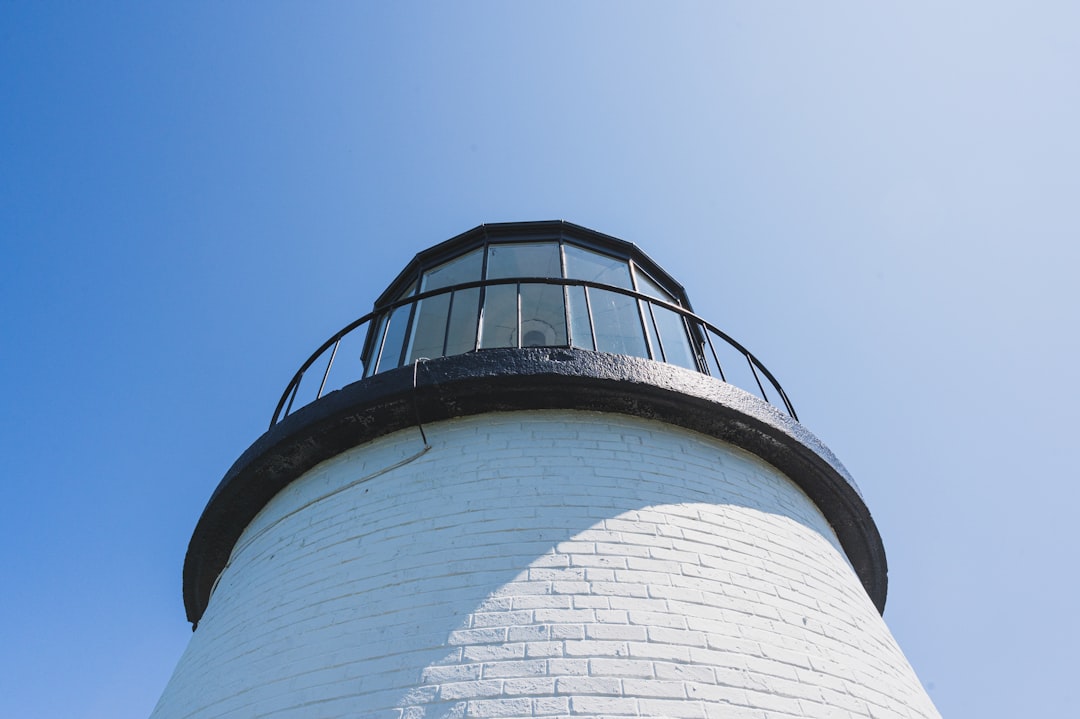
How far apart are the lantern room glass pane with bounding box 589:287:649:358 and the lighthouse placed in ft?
1.27

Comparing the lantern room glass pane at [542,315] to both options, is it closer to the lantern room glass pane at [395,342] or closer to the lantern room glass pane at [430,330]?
the lantern room glass pane at [430,330]

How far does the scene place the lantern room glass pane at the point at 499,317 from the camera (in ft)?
18.9

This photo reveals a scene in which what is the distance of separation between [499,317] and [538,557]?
2940 mm

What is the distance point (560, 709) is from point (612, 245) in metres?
4.39

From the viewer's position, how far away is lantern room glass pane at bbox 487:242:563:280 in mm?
6176

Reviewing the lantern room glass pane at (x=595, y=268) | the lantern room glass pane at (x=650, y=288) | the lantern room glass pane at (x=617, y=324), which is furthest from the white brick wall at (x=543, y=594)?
the lantern room glass pane at (x=650, y=288)

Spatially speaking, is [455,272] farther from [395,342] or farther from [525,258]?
[395,342]

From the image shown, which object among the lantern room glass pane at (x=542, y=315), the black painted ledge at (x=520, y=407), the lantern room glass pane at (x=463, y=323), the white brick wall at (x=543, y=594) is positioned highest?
the lantern room glass pane at (x=542, y=315)

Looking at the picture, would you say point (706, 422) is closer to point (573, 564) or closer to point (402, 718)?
point (573, 564)

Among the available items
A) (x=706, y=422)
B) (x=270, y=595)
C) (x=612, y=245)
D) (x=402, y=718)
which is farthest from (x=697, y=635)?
(x=612, y=245)

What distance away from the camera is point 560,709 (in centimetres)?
263

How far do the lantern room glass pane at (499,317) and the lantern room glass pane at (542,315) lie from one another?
6.2 inches

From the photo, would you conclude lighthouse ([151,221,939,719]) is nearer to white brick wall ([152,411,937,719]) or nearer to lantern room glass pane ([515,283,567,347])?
white brick wall ([152,411,937,719])

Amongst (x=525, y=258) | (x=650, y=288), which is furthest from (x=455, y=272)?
(x=650, y=288)
